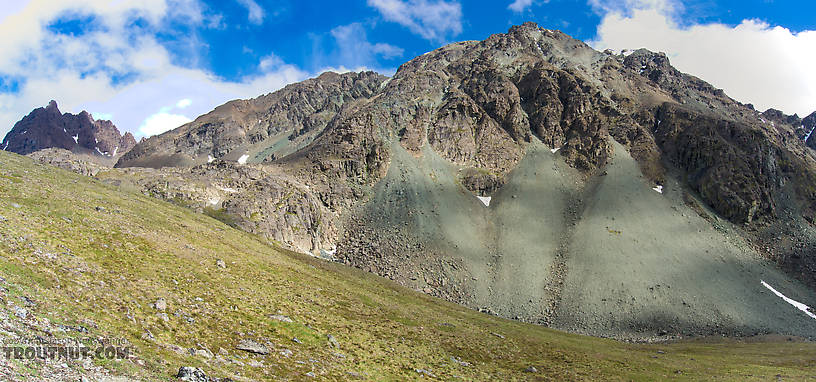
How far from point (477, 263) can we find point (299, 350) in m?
87.6

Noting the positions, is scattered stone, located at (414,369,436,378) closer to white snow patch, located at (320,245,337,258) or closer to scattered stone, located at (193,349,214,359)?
scattered stone, located at (193,349,214,359)

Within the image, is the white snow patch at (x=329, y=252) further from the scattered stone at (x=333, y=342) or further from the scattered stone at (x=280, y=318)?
the scattered stone at (x=333, y=342)

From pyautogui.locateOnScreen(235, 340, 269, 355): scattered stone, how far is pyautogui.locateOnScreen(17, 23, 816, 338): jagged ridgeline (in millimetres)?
69039

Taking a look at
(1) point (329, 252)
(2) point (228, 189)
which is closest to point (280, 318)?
(1) point (329, 252)

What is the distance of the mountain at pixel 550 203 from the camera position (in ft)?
325

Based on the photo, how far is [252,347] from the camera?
23.9m

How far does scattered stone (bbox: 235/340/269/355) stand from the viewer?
2359 cm

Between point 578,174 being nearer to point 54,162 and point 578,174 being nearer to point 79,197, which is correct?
point 79,197

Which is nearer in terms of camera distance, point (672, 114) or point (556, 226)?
point (556, 226)

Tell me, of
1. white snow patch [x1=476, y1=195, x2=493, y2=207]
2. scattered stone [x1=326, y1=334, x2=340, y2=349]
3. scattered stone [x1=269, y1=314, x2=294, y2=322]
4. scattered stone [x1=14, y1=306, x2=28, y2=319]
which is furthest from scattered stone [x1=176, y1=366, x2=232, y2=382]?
white snow patch [x1=476, y1=195, x2=493, y2=207]

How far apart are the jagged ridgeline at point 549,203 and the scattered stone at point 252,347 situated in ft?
227

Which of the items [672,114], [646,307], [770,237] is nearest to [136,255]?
[646,307]

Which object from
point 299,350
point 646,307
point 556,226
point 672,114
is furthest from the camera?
point 672,114

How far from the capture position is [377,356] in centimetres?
3089
